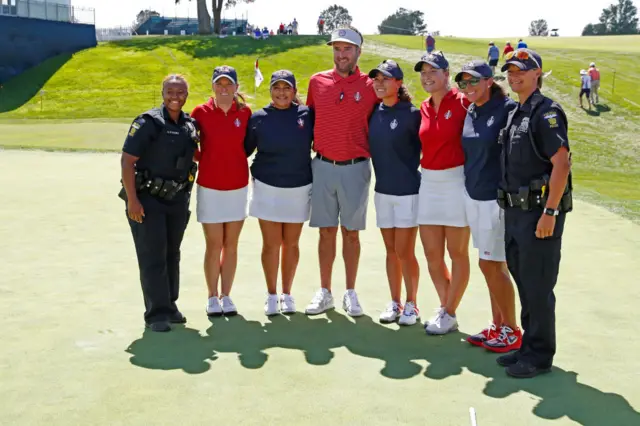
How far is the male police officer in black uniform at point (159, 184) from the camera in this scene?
21.3 feet

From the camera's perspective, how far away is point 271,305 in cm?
716

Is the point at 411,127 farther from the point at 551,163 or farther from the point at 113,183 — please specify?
the point at 113,183

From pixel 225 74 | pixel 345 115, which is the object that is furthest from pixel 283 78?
pixel 345 115

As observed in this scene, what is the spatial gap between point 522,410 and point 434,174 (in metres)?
2.20

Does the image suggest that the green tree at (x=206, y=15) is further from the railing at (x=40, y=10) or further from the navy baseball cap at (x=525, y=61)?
the navy baseball cap at (x=525, y=61)

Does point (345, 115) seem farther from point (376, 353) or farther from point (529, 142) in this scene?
point (376, 353)

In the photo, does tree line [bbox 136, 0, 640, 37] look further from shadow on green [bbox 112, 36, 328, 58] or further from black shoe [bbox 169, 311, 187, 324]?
black shoe [bbox 169, 311, 187, 324]

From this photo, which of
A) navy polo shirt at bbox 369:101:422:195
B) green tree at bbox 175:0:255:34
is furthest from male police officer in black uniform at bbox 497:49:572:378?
green tree at bbox 175:0:255:34

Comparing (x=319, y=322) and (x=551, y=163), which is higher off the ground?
(x=551, y=163)

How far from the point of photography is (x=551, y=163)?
545 cm

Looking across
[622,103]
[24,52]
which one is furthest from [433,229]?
[24,52]

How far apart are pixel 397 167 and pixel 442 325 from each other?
140 cm

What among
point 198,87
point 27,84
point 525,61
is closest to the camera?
point 525,61

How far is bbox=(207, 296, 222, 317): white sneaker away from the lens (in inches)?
277
